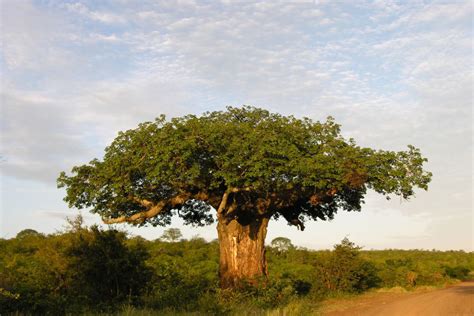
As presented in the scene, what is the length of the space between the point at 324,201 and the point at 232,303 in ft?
21.6

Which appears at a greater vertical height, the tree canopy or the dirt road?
the tree canopy

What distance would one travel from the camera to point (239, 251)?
2016cm

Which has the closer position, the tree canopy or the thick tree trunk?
the tree canopy

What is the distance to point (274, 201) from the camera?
2012 centimetres

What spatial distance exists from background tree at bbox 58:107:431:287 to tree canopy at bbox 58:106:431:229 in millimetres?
37

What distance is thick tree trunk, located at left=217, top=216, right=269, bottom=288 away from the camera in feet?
65.8

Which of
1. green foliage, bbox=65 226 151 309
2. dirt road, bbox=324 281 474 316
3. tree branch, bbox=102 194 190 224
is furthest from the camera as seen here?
tree branch, bbox=102 194 190 224

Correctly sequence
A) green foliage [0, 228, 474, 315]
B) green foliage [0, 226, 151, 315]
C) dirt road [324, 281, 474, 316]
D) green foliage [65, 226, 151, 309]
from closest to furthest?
1. green foliage [0, 228, 474, 315]
2. dirt road [324, 281, 474, 316]
3. green foliage [0, 226, 151, 315]
4. green foliage [65, 226, 151, 309]

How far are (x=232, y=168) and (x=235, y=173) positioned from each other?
0.22m

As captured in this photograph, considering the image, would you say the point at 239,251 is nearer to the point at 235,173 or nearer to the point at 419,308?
the point at 235,173

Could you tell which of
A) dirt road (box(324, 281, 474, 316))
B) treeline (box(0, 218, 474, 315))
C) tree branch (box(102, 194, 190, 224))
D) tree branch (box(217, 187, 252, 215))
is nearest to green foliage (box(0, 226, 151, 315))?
treeline (box(0, 218, 474, 315))

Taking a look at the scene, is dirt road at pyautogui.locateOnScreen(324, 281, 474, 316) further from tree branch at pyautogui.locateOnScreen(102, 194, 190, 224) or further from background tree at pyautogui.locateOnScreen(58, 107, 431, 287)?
tree branch at pyautogui.locateOnScreen(102, 194, 190, 224)

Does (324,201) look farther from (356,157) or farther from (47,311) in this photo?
(47,311)

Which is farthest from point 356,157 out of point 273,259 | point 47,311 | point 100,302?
point 273,259
